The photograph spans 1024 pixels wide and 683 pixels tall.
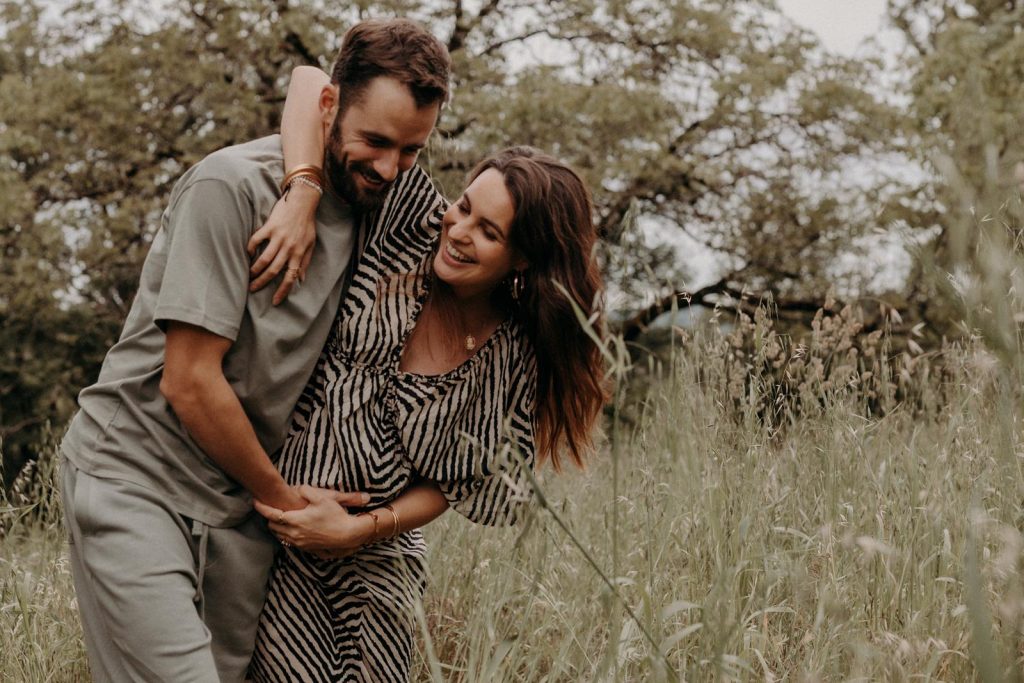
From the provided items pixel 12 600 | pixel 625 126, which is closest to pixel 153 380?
pixel 12 600

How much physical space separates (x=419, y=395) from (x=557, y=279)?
43cm

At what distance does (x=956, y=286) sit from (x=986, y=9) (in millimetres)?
14137

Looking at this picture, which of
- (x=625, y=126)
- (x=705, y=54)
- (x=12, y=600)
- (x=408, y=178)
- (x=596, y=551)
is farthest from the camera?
(x=705, y=54)

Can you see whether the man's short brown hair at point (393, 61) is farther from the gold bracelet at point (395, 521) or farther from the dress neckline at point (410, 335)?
the gold bracelet at point (395, 521)

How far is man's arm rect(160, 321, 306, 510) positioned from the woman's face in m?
0.57

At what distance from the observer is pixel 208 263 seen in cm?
204

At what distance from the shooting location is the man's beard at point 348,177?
2.27m

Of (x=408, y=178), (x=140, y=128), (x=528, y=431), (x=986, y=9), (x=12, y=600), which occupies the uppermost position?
(x=986, y=9)

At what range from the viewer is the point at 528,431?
2486 millimetres

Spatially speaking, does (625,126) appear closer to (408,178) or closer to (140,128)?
(140,128)

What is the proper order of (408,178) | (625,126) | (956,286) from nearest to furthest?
(956,286)
(408,178)
(625,126)

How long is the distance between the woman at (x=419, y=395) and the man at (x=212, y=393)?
79 millimetres

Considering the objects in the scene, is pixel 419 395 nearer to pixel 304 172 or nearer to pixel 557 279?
pixel 557 279

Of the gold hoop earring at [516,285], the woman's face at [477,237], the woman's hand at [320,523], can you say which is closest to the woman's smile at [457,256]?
the woman's face at [477,237]
